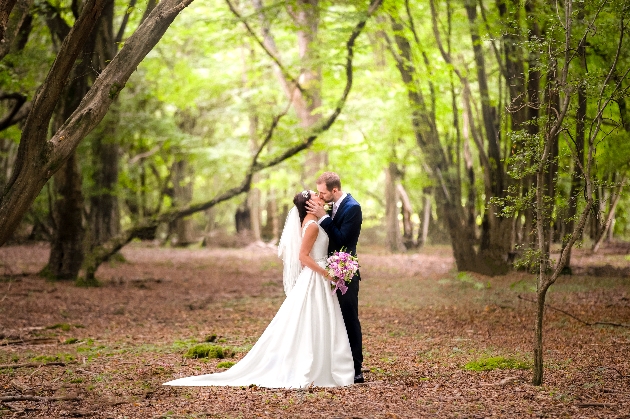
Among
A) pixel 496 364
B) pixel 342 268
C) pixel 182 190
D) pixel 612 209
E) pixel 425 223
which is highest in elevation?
pixel 182 190

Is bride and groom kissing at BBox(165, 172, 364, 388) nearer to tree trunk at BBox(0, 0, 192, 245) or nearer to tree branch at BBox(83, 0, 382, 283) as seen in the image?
tree trunk at BBox(0, 0, 192, 245)

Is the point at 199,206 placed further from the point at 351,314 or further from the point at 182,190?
the point at 182,190

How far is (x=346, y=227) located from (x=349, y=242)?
169 millimetres

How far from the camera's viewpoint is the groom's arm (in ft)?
22.1

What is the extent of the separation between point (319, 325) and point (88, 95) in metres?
3.24

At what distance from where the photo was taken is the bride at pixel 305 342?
21.7ft

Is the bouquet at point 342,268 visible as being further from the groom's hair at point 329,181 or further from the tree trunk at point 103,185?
the tree trunk at point 103,185

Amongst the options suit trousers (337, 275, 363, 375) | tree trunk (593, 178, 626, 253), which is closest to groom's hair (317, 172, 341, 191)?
suit trousers (337, 275, 363, 375)

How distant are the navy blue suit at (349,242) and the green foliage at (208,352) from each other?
210cm

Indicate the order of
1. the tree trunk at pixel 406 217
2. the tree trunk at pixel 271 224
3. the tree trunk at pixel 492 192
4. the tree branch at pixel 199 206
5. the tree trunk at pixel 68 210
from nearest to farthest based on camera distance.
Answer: the tree trunk at pixel 68 210, the tree branch at pixel 199 206, the tree trunk at pixel 492 192, the tree trunk at pixel 406 217, the tree trunk at pixel 271 224

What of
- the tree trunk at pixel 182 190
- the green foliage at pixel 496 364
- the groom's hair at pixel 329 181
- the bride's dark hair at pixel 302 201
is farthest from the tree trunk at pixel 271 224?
the groom's hair at pixel 329 181

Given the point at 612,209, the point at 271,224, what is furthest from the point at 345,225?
the point at 271,224

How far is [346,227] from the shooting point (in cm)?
677

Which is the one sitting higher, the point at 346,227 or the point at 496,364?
the point at 346,227
